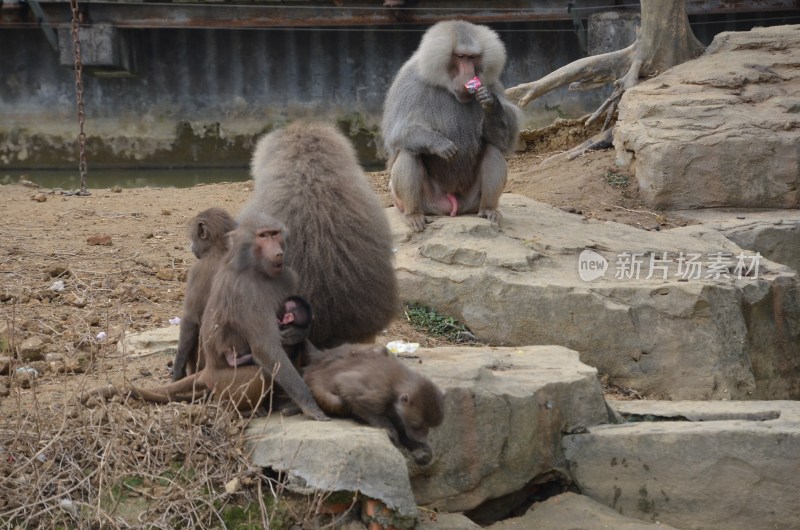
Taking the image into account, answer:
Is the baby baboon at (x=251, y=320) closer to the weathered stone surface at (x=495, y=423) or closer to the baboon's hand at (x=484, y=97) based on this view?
the weathered stone surface at (x=495, y=423)

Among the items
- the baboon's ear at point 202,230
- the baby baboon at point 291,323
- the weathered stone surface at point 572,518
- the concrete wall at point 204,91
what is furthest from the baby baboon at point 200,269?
the concrete wall at point 204,91

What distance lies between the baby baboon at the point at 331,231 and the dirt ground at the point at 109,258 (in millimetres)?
960

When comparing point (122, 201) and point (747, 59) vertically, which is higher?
point (747, 59)

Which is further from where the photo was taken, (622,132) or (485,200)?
(622,132)

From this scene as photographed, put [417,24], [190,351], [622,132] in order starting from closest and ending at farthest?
[190,351] < [622,132] < [417,24]

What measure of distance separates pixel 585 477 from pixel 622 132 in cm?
538

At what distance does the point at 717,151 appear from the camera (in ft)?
30.9

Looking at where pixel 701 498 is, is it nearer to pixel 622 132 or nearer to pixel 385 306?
pixel 385 306

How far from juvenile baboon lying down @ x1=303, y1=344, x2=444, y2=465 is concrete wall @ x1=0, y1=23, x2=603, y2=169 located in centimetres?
1127

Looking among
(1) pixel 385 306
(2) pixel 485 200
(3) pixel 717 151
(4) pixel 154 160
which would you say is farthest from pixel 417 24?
(1) pixel 385 306

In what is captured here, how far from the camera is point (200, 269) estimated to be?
4.91 metres

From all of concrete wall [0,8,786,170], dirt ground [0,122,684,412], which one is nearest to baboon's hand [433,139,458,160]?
dirt ground [0,122,684,412]

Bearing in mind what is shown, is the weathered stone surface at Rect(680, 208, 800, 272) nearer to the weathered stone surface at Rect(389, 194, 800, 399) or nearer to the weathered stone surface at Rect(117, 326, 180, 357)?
the weathered stone surface at Rect(389, 194, 800, 399)

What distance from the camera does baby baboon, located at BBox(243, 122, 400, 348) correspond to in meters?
5.16
